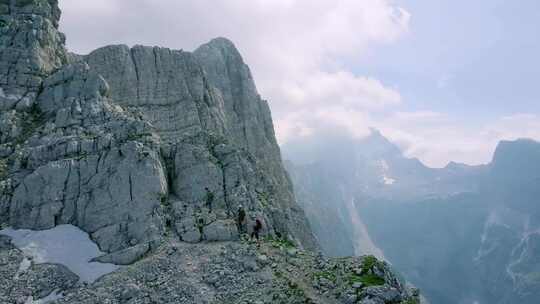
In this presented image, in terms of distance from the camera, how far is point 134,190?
168 ft

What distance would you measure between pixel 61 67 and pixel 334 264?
1912 inches

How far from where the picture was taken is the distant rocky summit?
40375 mm

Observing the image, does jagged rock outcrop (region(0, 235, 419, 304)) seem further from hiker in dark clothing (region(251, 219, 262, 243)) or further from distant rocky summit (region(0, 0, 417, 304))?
hiker in dark clothing (region(251, 219, 262, 243))

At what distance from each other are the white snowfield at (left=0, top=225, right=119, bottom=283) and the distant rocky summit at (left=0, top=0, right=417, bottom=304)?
2.65 ft

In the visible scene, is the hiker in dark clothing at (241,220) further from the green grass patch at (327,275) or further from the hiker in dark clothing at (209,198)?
the green grass patch at (327,275)

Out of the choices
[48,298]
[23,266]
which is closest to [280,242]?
[48,298]

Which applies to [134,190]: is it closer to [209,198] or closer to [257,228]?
[209,198]

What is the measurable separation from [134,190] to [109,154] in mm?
5715

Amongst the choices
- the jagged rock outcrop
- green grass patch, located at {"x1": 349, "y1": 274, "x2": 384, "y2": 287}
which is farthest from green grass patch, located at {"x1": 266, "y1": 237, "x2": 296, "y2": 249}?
green grass patch, located at {"x1": 349, "y1": 274, "x2": 384, "y2": 287}

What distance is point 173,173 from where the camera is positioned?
183 ft

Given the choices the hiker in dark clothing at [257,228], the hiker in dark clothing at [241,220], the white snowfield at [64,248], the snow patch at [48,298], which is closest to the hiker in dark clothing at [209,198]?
the hiker in dark clothing at [241,220]

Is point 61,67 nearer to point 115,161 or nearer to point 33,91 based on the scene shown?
point 33,91

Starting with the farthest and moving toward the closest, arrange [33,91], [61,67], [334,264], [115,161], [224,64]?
[224,64], [61,67], [33,91], [115,161], [334,264]

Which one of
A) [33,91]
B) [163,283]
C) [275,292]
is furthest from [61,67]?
[275,292]
